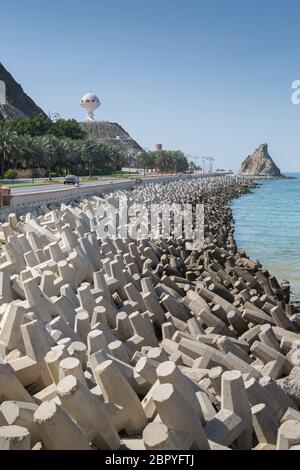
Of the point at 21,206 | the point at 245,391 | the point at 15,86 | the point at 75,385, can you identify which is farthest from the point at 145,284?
the point at 15,86

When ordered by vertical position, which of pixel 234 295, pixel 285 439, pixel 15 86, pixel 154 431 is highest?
pixel 15 86

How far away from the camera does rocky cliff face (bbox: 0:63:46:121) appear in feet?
442

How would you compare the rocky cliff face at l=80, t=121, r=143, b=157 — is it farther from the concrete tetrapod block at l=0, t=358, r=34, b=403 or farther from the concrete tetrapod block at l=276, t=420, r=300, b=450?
the concrete tetrapod block at l=276, t=420, r=300, b=450

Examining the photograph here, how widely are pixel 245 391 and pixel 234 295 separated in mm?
5089

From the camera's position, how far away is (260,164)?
616 ft

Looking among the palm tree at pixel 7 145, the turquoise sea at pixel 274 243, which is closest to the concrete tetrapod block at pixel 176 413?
the turquoise sea at pixel 274 243

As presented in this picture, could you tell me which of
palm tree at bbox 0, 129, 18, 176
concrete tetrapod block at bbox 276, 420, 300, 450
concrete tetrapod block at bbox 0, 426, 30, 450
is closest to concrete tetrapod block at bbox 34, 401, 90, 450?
concrete tetrapod block at bbox 0, 426, 30, 450

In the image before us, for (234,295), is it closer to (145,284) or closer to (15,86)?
(145,284)

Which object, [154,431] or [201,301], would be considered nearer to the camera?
[154,431]

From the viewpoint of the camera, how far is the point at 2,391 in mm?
3383

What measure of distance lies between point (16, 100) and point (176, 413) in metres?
148

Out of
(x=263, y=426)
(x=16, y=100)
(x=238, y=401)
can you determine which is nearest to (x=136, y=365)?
(x=238, y=401)

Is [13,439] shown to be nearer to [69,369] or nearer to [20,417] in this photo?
[20,417]

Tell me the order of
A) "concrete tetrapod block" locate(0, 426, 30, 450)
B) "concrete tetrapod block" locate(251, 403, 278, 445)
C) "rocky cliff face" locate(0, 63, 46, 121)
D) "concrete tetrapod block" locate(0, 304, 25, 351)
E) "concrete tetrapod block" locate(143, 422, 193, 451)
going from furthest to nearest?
"rocky cliff face" locate(0, 63, 46, 121), "concrete tetrapod block" locate(0, 304, 25, 351), "concrete tetrapod block" locate(251, 403, 278, 445), "concrete tetrapod block" locate(143, 422, 193, 451), "concrete tetrapod block" locate(0, 426, 30, 450)
